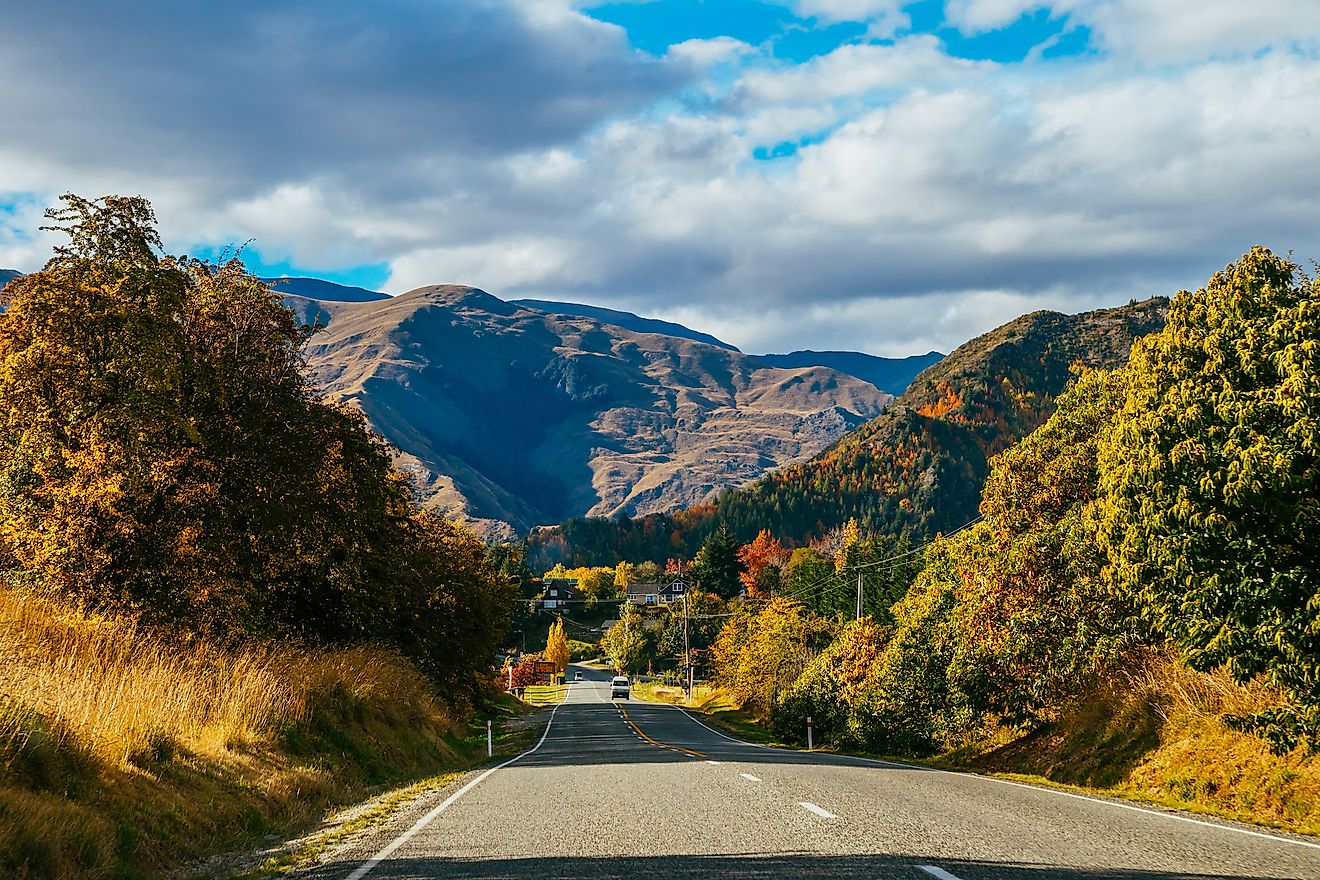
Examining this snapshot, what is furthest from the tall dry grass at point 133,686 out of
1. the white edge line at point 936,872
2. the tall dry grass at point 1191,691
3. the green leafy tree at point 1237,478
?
the tall dry grass at point 1191,691

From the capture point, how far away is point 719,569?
160000 mm

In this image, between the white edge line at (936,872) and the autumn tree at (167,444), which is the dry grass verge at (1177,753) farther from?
the autumn tree at (167,444)

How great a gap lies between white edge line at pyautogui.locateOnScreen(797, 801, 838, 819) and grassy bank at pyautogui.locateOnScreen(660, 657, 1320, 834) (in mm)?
5749

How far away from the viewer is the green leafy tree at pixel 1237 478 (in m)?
15.1

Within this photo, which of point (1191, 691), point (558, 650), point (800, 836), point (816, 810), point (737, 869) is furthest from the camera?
point (558, 650)

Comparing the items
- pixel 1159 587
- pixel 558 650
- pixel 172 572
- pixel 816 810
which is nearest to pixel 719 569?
pixel 558 650

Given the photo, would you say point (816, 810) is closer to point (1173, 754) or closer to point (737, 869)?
point (737, 869)

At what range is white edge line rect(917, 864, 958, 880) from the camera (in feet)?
26.7

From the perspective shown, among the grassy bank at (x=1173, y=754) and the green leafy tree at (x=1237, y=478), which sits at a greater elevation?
the green leafy tree at (x=1237, y=478)

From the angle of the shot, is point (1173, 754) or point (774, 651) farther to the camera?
point (774, 651)

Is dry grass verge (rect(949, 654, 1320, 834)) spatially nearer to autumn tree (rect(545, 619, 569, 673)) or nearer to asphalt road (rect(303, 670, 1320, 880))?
asphalt road (rect(303, 670, 1320, 880))

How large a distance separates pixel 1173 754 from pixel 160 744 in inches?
720

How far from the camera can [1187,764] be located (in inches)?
802

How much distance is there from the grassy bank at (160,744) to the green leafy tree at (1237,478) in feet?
42.7
